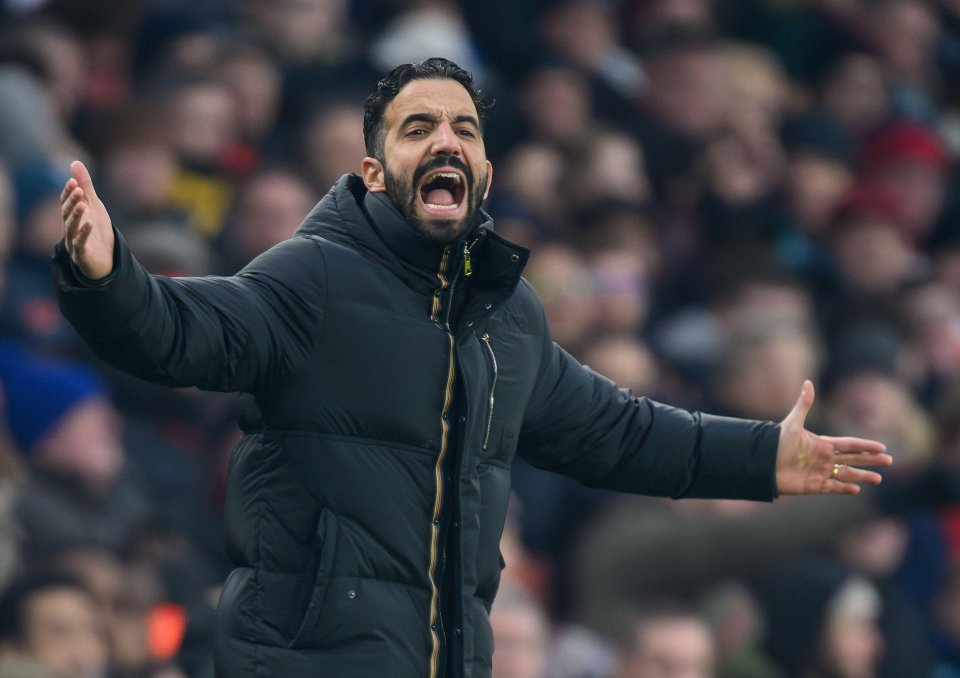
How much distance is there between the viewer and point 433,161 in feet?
14.0

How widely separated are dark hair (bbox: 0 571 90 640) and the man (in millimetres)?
2041

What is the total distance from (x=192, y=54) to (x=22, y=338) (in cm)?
220

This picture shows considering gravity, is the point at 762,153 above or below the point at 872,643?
above

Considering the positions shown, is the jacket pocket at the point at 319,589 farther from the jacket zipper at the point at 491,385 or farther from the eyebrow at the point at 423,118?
the eyebrow at the point at 423,118

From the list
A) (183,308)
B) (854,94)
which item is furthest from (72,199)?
(854,94)

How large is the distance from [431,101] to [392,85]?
0.35 feet

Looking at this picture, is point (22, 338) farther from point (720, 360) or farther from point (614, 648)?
point (720, 360)

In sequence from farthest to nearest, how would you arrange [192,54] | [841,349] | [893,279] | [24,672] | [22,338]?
1. [893,279]
2. [841,349]
3. [192,54]
4. [22,338]
5. [24,672]

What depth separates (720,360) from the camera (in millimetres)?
8727

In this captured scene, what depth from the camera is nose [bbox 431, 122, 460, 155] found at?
14.0ft

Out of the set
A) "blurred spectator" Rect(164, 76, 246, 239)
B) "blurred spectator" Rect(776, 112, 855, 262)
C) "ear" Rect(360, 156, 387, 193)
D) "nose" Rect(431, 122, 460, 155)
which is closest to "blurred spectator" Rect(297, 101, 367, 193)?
"blurred spectator" Rect(164, 76, 246, 239)

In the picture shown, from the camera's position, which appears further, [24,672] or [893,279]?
[893,279]

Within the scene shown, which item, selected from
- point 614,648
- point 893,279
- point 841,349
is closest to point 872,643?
point 614,648

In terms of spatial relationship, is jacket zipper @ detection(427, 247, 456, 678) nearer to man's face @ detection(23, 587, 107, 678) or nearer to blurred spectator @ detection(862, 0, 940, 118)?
man's face @ detection(23, 587, 107, 678)
